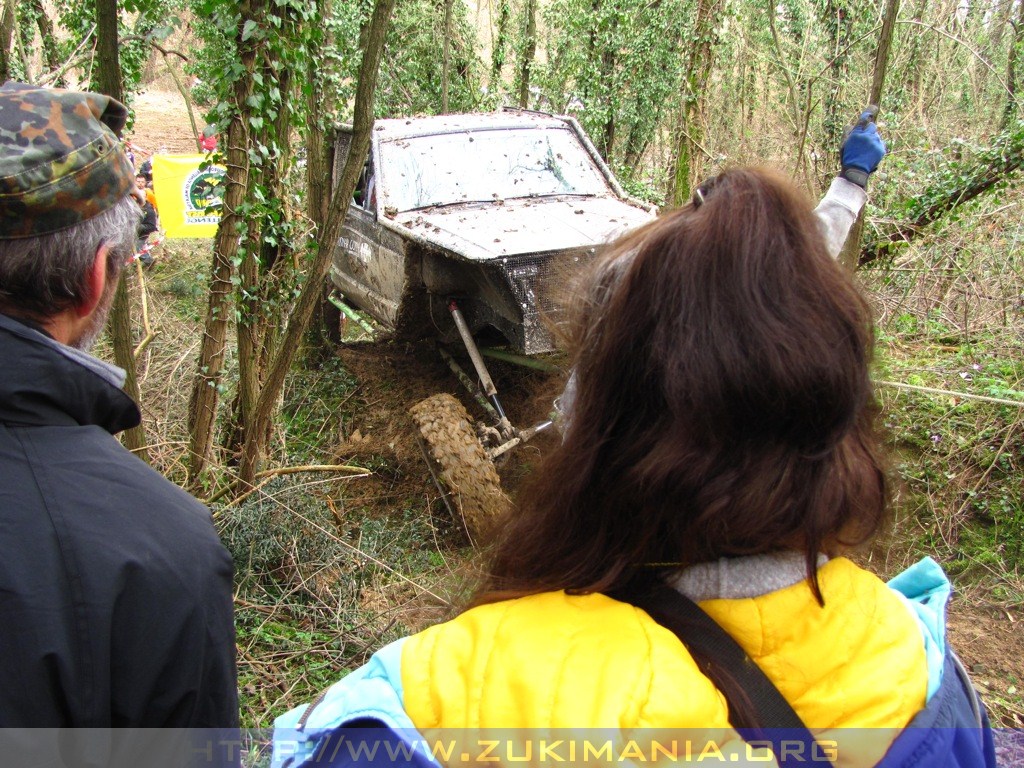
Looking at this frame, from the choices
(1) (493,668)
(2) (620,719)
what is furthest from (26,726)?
(2) (620,719)

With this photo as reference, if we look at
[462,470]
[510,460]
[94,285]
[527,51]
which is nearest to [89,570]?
[94,285]

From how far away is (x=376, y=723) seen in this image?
2.90ft

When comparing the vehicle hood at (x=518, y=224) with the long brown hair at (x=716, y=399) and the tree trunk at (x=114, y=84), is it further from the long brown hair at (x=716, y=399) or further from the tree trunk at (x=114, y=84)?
the long brown hair at (x=716, y=399)

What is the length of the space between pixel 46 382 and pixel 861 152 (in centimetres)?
186

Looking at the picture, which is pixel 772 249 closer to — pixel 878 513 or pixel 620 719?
pixel 878 513

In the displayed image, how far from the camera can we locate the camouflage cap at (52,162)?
125 cm

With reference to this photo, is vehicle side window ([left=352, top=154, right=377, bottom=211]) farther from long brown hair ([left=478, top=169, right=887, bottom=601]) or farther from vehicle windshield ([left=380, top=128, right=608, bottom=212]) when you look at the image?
long brown hair ([left=478, top=169, right=887, bottom=601])

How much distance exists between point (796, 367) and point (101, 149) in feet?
3.92

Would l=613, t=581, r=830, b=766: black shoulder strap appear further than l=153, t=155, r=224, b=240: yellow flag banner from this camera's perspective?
No

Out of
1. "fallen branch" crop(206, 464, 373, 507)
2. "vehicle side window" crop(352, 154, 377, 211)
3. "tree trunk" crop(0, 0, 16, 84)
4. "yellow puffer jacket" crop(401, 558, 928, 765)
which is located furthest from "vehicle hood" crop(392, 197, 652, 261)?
"yellow puffer jacket" crop(401, 558, 928, 765)

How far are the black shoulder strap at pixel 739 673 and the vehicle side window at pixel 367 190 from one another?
6045 millimetres

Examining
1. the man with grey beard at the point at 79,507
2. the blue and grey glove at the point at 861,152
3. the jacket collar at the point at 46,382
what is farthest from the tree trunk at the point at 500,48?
the jacket collar at the point at 46,382

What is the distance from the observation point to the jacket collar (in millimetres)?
1195

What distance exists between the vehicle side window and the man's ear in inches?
211
